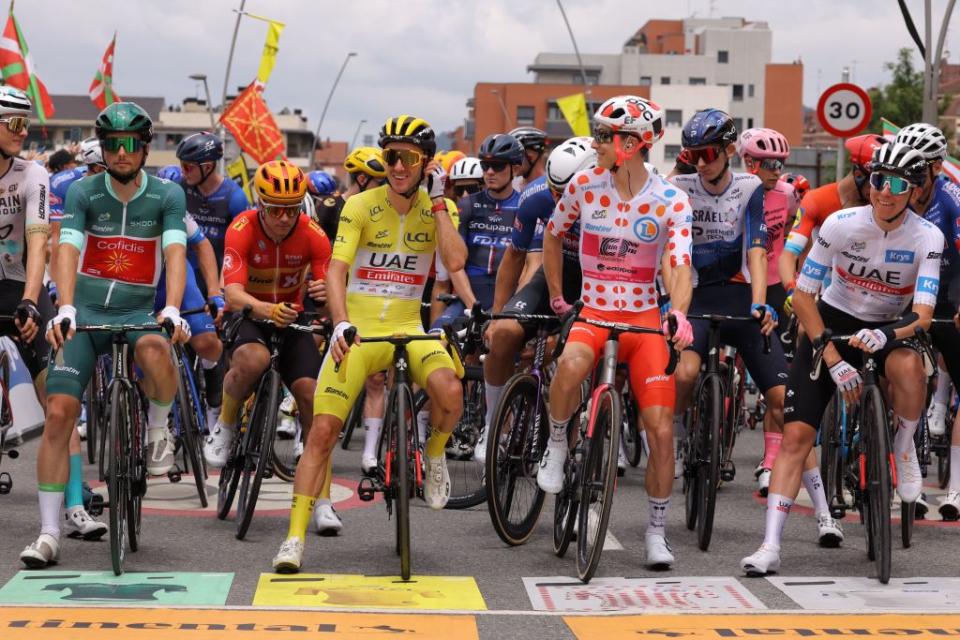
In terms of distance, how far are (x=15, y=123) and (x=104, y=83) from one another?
74.2ft

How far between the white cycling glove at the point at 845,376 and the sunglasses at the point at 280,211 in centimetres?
343

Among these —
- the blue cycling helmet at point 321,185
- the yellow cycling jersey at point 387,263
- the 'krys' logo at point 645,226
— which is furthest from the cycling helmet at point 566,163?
the blue cycling helmet at point 321,185

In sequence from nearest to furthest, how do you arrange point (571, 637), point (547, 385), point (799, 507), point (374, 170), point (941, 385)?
point (571, 637) < point (547, 385) < point (799, 507) < point (941, 385) < point (374, 170)

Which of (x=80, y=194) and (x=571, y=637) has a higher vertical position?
(x=80, y=194)

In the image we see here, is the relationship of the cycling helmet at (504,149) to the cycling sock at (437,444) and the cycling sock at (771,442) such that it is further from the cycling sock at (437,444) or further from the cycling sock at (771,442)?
the cycling sock at (437,444)

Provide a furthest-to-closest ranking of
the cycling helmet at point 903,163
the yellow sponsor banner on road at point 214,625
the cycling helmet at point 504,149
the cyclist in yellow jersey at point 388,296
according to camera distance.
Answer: the cycling helmet at point 504,149
the cyclist in yellow jersey at point 388,296
the cycling helmet at point 903,163
the yellow sponsor banner on road at point 214,625

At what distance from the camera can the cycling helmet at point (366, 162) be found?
13.7 metres

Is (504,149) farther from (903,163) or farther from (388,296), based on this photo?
(903,163)

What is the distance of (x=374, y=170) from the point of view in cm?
1375

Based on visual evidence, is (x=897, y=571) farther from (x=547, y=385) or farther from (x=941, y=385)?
(x=941, y=385)

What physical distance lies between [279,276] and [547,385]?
1.84 m

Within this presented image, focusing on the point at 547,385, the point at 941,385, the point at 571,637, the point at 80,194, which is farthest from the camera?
the point at 941,385

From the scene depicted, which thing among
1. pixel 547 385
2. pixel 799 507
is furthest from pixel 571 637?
pixel 799 507

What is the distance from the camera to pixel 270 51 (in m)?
35.9
